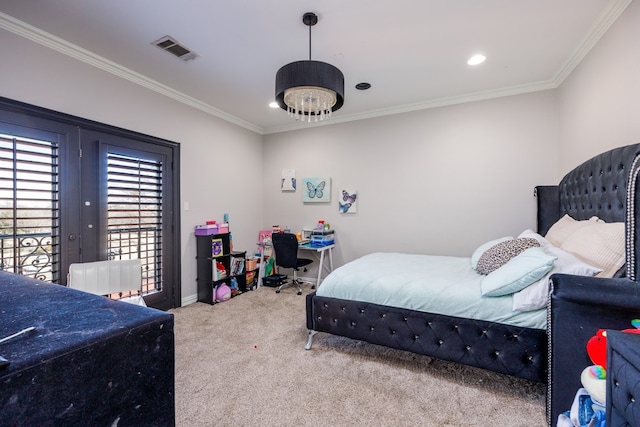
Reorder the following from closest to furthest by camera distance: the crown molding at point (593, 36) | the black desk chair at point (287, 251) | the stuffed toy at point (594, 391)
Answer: the stuffed toy at point (594, 391) < the crown molding at point (593, 36) < the black desk chair at point (287, 251)

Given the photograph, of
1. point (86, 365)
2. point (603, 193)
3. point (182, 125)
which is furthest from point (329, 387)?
point (182, 125)

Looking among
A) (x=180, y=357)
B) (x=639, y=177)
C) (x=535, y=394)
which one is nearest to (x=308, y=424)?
(x=180, y=357)

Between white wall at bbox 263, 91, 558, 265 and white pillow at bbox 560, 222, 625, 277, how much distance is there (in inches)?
59.7

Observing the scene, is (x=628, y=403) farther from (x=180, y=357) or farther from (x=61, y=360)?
(x=180, y=357)

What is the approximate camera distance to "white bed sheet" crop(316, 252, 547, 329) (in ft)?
6.08

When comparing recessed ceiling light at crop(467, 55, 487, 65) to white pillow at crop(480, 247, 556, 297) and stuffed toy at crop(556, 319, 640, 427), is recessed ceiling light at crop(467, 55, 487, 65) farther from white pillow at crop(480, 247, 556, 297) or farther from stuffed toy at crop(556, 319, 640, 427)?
stuffed toy at crop(556, 319, 640, 427)

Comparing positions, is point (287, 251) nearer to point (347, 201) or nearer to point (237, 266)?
point (237, 266)

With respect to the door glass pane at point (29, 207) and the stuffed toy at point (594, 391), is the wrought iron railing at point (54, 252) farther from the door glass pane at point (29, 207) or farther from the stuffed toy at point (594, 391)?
the stuffed toy at point (594, 391)

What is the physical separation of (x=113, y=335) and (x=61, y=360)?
0.08 meters

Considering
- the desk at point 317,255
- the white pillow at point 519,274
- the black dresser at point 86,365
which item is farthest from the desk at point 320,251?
the black dresser at point 86,365

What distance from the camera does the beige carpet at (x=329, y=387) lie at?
1688 millimetres

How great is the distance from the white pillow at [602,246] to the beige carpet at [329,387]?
0.93m

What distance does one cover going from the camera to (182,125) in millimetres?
3652

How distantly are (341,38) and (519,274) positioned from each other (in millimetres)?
2263
